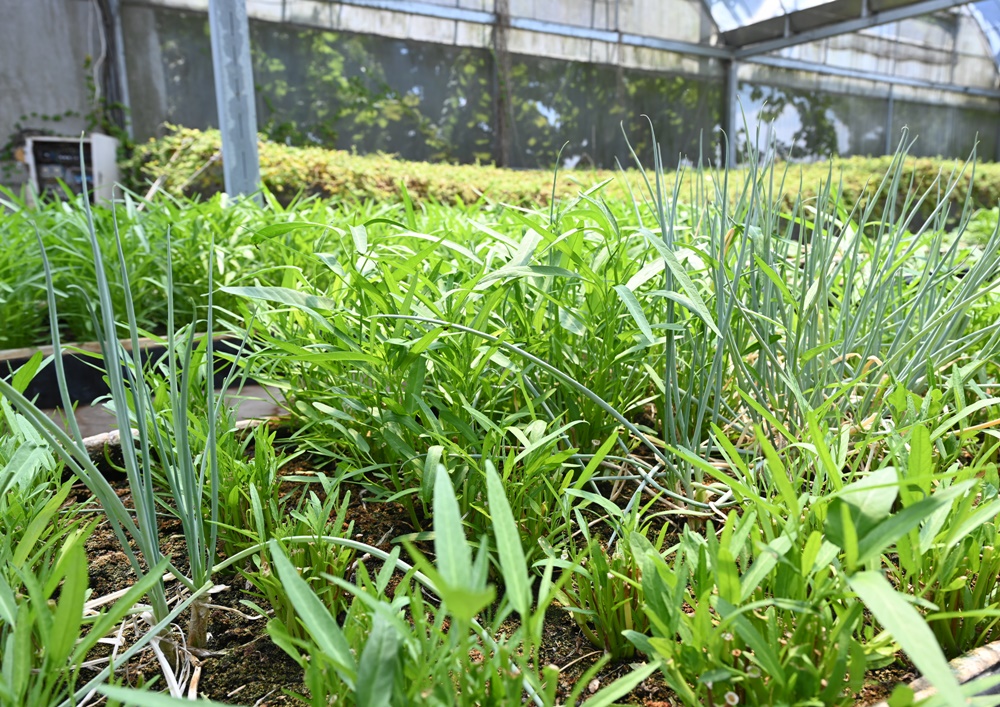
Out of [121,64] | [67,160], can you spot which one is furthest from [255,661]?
[121,64]

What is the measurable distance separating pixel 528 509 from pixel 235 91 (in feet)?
6.80

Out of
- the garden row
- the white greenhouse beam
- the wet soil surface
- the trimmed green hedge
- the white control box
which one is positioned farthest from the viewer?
the white greenhouse beam

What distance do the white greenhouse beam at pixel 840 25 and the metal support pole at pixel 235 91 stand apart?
28.5ft

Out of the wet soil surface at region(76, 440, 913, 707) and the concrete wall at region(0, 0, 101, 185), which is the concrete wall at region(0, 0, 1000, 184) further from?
the wet soil surface at region(76, 440, 913, 707)

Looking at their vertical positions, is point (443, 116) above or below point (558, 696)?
above

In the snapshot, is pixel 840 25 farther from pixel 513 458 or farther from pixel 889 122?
pixel 513 458

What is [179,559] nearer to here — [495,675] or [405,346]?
[405,346]

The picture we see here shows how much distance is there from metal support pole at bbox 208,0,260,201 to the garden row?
1.26m

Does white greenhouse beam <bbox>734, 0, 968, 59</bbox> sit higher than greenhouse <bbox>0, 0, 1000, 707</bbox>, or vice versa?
white greenhouse beam <bbox>734, 0, 968, 59</bbox>

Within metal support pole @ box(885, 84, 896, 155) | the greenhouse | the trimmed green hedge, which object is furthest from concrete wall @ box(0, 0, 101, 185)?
metal support pole @ box(885, 84, 896, 155)

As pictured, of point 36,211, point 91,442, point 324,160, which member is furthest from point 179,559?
point 324,160

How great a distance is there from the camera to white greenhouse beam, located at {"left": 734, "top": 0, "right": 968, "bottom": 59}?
8047 millimetres

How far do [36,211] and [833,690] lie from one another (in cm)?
206

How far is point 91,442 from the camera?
2.96 ft
